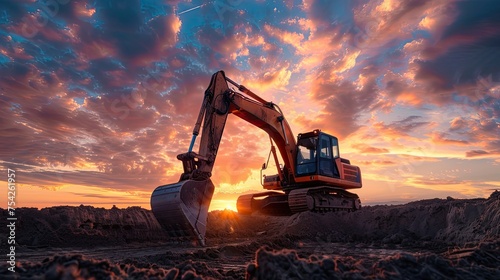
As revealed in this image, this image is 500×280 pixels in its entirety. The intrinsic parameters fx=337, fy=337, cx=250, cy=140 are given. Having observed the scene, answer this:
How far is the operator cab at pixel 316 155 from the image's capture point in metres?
14.8

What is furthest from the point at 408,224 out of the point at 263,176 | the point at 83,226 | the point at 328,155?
the point at 83,226

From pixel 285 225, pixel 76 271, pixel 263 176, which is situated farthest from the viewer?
pixel 263 176

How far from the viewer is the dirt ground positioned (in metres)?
3.25

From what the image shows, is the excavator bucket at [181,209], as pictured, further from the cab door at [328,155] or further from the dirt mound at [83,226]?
the cab door at [328,155]

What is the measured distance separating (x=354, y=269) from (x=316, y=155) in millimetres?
11609

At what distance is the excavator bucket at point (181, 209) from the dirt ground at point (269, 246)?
1.94 ft

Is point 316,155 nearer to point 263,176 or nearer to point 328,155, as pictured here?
point 328,155

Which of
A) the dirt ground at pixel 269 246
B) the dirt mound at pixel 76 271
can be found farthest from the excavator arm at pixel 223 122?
the dirt mound at pixel 76 271

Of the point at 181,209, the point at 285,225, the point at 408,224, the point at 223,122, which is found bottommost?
the point at 408,224

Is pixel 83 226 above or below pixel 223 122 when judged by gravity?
below

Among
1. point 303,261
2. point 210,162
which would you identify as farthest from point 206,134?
point 303,261

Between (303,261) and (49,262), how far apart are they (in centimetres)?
237

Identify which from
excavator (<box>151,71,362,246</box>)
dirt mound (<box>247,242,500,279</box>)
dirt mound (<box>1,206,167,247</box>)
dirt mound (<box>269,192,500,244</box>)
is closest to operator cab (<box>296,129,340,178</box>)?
excavator (<box>151,71,362,246</box>)

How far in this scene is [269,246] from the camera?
29.8 ft
